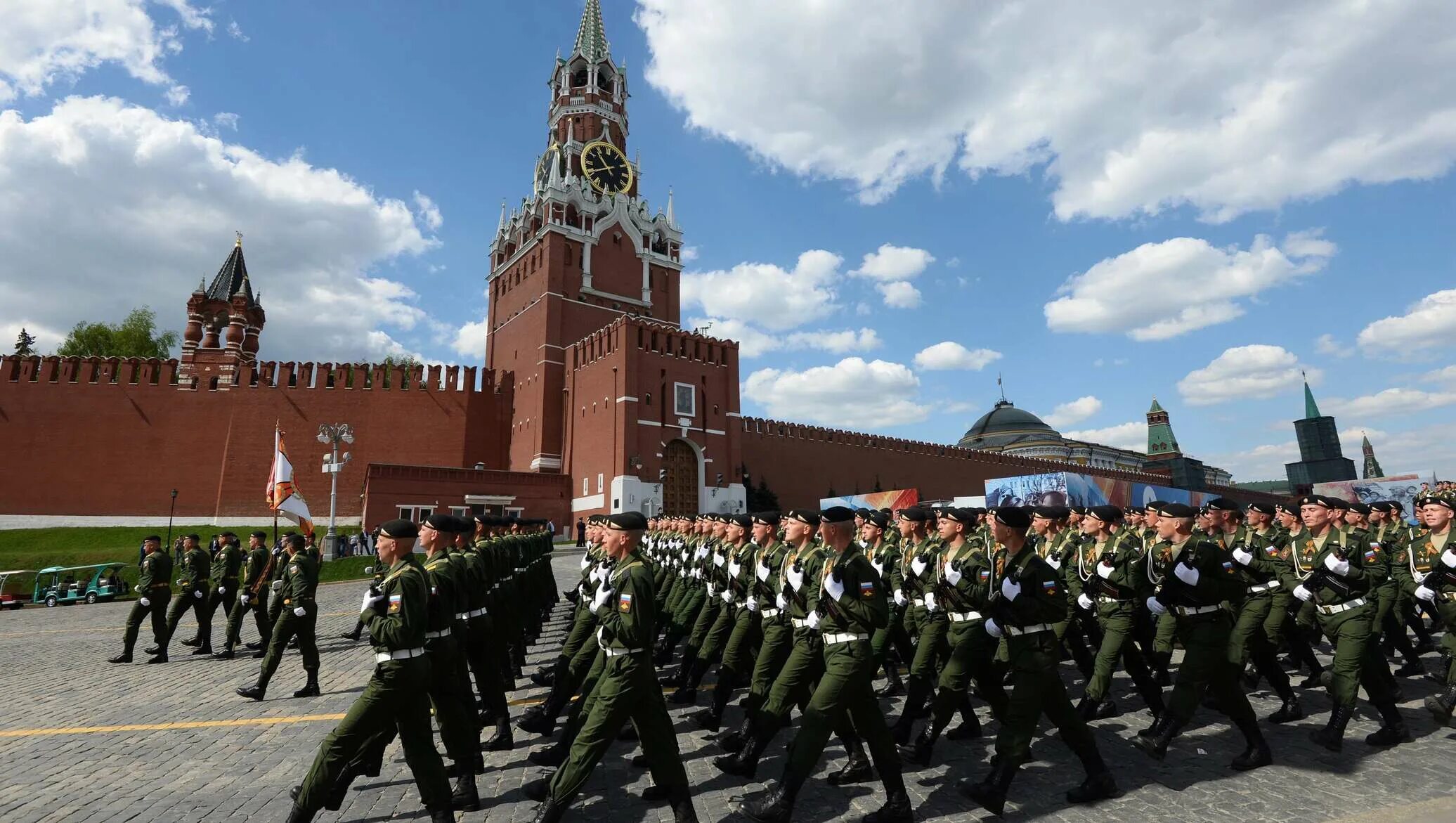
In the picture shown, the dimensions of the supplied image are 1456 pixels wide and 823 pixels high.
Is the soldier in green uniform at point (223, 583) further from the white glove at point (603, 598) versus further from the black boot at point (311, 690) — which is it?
the white glove at point (603, 598)

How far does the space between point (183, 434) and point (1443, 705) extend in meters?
45.1

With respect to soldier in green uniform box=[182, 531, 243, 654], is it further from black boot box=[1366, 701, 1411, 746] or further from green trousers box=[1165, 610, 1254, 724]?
black boot box=[1366, 701, 1411, 746]

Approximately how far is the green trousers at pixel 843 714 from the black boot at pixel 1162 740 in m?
2.19

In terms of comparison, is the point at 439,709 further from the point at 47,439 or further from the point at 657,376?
the point at 47,439

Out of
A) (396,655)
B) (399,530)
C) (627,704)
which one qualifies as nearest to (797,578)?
(627,704)

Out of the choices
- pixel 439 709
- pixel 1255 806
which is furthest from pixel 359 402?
pixel 1255 806

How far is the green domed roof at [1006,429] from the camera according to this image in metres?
93.6

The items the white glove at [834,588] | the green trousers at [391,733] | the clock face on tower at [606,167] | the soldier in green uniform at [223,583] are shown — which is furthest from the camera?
the clock face on tower at [606,167]

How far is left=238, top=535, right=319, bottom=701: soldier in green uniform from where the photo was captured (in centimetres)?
756

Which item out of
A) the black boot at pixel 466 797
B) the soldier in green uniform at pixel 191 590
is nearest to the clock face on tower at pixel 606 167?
the soldier in green uniform at pixel 191 590

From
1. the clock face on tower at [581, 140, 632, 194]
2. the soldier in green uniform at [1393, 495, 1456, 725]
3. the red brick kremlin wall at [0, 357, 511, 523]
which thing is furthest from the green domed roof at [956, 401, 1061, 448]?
the soldier in green uniform at [1393, 495, 1456, 725]

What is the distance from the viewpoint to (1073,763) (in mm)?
5387

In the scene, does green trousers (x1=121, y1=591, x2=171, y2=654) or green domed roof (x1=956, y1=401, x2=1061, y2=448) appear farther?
green domed roof (x1=956, y1=401, x2=1061, y2=448)

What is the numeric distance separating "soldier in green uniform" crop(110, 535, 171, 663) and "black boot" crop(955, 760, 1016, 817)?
11318mm
